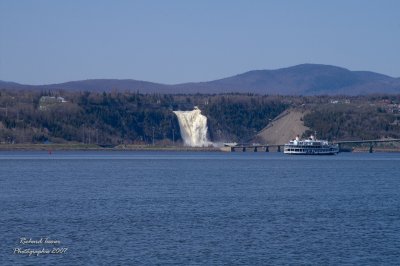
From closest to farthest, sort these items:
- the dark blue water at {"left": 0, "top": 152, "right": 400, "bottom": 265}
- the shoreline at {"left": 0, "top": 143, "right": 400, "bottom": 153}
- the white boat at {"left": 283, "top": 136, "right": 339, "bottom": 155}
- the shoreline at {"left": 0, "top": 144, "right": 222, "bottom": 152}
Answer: the dark blue water at {"left": 0, "top": 152, "right": 400, "bottom": 265} → the white boat at {"left": 283, "top": 136, "right": 339, "bottom": 155} → the shoreline at {"left": 0, "top": 144, "right": 222, "bottom": 152} → the shoreline at {"left": 0, "top": 143, "right": 400, "bottom": 153}

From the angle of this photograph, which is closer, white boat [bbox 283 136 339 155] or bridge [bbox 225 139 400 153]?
white boat [bbox 283 136 339 155]

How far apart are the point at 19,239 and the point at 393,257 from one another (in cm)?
1430

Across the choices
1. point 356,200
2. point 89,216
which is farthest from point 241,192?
point 89,216

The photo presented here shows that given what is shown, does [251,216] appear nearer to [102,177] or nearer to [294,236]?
[294,236]

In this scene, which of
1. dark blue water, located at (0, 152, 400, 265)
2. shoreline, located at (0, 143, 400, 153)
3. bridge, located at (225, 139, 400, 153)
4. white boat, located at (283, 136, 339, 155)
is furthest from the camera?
bridge, located at (225, 139, 400, 153)

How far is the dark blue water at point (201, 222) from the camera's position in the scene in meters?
36.2

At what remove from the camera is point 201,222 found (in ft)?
149

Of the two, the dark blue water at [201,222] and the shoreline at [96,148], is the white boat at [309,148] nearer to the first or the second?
the shoreline at [96,148]

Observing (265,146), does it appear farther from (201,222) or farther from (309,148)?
(201,222)

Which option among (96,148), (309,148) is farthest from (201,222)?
(96,148)

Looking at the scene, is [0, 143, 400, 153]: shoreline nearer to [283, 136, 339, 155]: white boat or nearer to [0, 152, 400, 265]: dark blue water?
[283, 136, 339, 155]: white boat

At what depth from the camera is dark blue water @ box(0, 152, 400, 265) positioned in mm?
36188

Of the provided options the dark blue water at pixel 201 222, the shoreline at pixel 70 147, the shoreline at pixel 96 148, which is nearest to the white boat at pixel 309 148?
the shoreline at pixel 96 148

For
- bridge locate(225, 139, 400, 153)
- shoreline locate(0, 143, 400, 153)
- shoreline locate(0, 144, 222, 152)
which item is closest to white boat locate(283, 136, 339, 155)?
bridge locate(225, 139, 400, 153)
